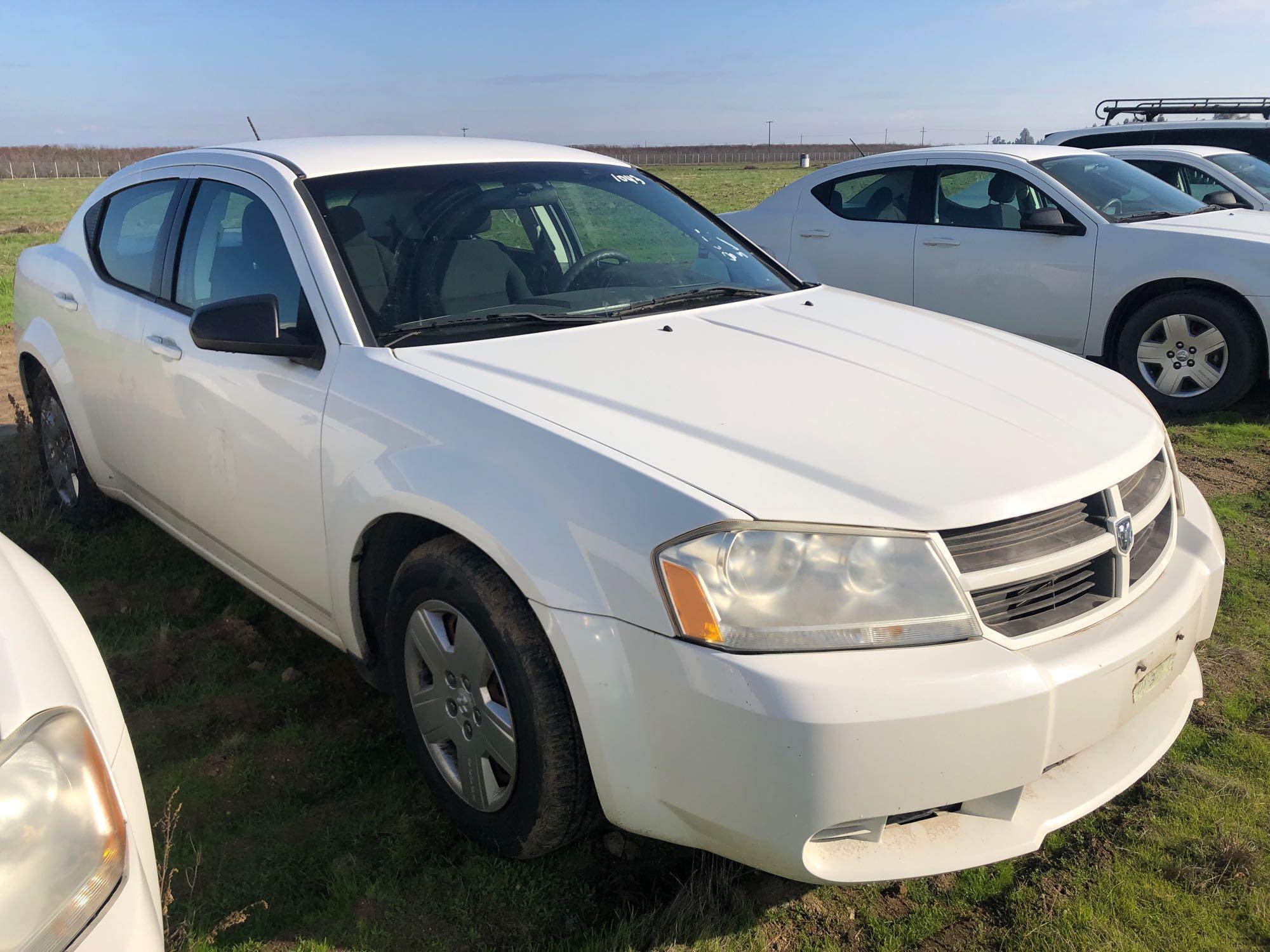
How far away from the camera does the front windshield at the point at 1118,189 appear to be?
6.72m

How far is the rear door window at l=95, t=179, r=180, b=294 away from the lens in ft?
12.0

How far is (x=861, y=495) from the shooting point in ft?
6.54

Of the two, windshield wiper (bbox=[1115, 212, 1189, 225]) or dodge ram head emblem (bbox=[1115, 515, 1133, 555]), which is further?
windshield wiper (bbox=[1115, 212, 1189, 225])

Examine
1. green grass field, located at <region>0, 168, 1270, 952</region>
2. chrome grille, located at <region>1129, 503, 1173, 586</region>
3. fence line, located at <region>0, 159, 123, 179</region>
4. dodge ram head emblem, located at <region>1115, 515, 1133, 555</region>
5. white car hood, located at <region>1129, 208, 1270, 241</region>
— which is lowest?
fence line, located at <region>0, 159, 123, 179</region>

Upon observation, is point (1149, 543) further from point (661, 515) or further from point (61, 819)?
point (61, 819)

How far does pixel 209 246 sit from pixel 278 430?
96cm

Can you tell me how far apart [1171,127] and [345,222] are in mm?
10960

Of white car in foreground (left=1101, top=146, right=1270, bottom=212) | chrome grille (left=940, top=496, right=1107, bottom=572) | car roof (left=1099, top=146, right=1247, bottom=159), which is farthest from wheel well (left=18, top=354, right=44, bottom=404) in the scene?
car roof (left=1099, top=146, right=1247, bottom=159)

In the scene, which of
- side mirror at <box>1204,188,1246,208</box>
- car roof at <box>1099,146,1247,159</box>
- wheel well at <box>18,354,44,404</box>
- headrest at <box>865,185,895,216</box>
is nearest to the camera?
wheel well at <box>18,354,44,404</box>

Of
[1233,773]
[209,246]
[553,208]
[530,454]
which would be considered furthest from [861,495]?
[209,246]

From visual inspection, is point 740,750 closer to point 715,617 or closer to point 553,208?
point 715,617

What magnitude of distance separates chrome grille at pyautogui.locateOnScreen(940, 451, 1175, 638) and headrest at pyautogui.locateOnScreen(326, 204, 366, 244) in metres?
1.89

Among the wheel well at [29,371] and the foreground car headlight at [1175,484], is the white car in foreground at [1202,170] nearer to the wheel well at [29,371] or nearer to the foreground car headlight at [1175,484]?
the foreground car headlight at [1175,484]

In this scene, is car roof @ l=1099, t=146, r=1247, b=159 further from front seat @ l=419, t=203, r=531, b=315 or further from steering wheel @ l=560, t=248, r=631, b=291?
front seat @ l=419, t=203, r=531, b=315
